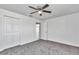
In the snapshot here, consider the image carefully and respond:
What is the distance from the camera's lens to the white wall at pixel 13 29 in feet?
11.5

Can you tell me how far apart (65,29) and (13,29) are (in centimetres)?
344

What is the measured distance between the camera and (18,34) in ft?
14.7

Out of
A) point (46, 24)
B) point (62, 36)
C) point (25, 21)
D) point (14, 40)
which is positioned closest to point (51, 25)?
point (46, 24)

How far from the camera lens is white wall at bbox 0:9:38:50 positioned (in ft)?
11.5

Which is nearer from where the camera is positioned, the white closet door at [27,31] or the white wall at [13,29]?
the white wall at [13,29]

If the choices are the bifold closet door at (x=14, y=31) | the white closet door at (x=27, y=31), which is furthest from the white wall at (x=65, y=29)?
the bifold closet door at (x=14, y=31)

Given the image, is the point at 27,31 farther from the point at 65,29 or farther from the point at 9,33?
the point at 65,29

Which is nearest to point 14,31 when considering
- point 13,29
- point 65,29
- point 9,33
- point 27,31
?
point 13,29

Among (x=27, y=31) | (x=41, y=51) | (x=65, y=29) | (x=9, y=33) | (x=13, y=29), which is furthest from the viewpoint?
(x=27, y=31)

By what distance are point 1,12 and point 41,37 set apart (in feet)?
15.8

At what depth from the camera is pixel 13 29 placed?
162 inches

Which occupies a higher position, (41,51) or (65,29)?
(65,29)

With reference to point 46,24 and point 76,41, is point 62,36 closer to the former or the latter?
point 76,41

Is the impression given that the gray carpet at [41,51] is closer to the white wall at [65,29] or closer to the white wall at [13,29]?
the white wall at [13,29]
